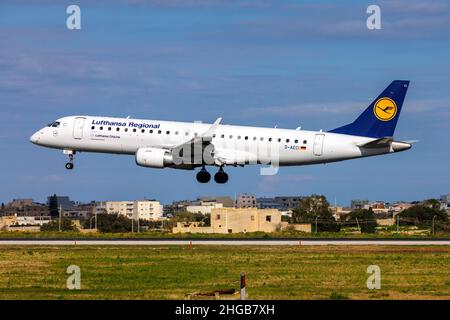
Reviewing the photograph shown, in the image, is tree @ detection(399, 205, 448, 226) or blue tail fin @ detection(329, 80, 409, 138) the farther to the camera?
tree @ detection(399, 205, 448, 226)

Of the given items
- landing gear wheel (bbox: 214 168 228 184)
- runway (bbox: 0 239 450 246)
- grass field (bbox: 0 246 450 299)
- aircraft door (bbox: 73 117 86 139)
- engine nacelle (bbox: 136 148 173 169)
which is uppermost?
aircraft door (bbox: 73 117 86 139)

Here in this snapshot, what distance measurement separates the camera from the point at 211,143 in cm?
7325

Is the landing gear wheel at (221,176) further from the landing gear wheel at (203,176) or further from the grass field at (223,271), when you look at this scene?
the grass field at (223,271)

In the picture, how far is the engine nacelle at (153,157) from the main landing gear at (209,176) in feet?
10.5

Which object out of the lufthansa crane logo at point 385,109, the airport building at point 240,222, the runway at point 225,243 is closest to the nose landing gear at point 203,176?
the runway at point 225,243

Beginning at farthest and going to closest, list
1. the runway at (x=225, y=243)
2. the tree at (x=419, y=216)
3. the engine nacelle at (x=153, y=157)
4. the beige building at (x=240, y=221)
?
the tree at (x=419, y=216) < the beige building at (x=240, y=221) < the engine nacelle at (x=153, y=157) < the runway at (x=225, y=243)

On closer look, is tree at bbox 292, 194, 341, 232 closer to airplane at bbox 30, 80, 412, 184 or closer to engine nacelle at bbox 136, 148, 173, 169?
airplane at bbox 30, 80, 412, 184

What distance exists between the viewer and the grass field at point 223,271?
40625 mm

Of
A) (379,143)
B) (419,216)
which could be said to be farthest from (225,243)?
(419,216)

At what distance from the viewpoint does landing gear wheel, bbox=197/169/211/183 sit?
7462cm

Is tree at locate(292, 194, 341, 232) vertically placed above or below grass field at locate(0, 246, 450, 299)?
above

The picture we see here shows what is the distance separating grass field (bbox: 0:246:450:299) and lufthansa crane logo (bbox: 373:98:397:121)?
12.9 meters

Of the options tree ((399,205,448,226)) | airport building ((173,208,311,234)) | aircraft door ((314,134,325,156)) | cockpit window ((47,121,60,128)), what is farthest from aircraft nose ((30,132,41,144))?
tree ((399,205,448,226))

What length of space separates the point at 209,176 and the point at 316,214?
234 feet
